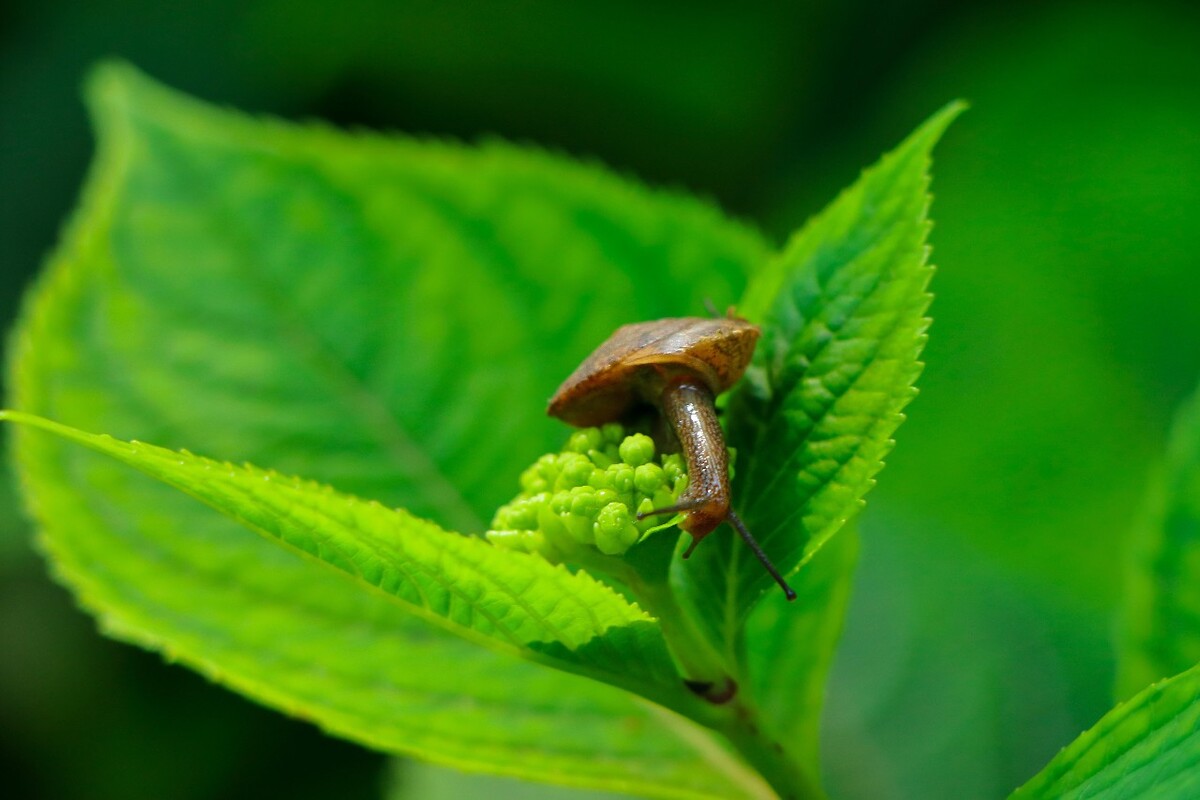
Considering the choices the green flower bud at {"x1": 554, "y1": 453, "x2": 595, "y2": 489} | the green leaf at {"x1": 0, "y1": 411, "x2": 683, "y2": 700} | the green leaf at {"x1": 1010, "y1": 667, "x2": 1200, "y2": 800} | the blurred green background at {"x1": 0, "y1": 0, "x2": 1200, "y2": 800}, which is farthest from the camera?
the blurred green background at {"x1": 0, "y1": 0, "x2": 1200, "y2": 800}

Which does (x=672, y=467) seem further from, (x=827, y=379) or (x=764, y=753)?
(x=764, y=753)

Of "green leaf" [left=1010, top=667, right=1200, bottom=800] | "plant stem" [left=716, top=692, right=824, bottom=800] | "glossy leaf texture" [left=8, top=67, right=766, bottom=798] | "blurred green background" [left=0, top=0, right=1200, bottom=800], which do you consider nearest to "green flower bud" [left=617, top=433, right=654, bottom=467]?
"plant stem" [left=716, top=692, right=824, bottom=800]

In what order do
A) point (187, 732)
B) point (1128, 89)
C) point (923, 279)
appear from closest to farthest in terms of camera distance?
1. point (923, 279)
2. point (187, 732)
3. point (1128, 89)

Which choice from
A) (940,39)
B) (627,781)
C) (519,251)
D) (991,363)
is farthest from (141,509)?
(940,39)

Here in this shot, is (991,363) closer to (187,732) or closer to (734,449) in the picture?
(734,449)

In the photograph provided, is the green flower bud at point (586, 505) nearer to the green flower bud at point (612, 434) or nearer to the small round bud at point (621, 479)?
the small round bud at point (621, 479)

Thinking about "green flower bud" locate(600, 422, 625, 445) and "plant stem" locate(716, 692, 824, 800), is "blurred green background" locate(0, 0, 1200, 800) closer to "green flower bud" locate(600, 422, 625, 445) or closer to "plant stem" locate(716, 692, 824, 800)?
"plant stem" locate(716, 692, 824, 800)
